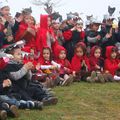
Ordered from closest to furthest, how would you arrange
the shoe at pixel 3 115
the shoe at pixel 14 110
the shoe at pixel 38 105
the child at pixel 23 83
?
1. the shoe at pixel 3 115
2. the shoe at pixel 14 110
3. the shoe at pixel 38 105
4. the child at pixel 23 83

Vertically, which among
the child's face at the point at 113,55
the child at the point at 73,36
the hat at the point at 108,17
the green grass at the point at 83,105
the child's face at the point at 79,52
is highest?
the hat at the point at 108,17

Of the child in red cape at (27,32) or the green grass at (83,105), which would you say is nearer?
the green grass at (83,105)

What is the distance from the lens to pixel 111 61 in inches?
454

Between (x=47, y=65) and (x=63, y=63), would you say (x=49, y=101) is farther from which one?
(x=63, y=63)

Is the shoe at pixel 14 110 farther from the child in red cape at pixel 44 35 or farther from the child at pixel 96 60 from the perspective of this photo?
the child at pixel 96 60

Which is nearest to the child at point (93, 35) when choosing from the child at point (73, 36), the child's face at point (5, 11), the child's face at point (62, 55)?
the child at point (73, 36)

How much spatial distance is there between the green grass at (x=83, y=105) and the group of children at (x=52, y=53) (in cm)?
26

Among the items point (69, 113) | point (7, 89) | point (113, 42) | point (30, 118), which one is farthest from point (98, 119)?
point (113, 42)

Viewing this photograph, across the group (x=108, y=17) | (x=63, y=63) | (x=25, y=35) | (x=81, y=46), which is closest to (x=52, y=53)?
(x=63, y=63)

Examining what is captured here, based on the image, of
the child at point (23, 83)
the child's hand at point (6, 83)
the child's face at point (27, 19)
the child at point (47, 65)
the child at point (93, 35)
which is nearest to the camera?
the child's hand at point (6, 83)

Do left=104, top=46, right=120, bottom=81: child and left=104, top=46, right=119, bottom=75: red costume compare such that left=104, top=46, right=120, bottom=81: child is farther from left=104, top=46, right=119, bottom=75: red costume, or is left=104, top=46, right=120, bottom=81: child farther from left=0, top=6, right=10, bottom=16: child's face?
left=0, top=6, right=10, bottom=16: child's face

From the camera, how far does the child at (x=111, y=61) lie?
11.4m

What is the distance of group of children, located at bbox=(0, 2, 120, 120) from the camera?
7730mm

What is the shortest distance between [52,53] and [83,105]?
3171mm
